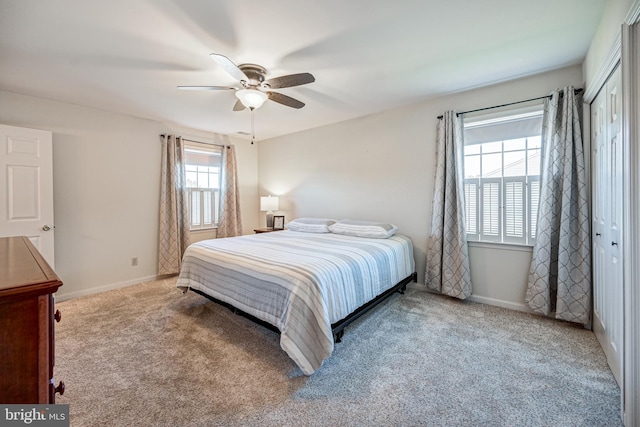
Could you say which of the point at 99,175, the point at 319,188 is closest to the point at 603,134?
the point at 319,188

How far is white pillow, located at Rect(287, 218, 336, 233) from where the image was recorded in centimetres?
389

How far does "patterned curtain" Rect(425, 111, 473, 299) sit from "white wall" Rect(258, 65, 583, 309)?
0.61ft

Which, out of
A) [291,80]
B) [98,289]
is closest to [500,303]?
[291,80]

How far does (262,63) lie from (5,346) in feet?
8.06

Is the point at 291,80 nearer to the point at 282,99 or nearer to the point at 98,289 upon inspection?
the point at 282,99

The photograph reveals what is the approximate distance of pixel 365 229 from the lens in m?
3.45

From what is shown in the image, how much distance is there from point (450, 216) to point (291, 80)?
229 centimetres

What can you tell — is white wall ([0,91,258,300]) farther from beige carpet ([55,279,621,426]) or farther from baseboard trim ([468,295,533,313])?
baseboard trim ([468,295,533,313])

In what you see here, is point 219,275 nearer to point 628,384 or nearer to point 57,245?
point 57,245

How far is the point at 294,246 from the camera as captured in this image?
2902 millimetres

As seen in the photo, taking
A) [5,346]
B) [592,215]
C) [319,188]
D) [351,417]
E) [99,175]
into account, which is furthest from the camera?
[319,188]

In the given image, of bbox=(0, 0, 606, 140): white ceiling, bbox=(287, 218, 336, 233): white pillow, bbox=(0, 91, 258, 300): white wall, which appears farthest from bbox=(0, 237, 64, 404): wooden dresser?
bbox=(0, 91, 258, 300): white wall

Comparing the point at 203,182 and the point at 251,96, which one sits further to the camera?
the point at 203,182

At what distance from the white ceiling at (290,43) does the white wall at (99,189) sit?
332 millimetres
